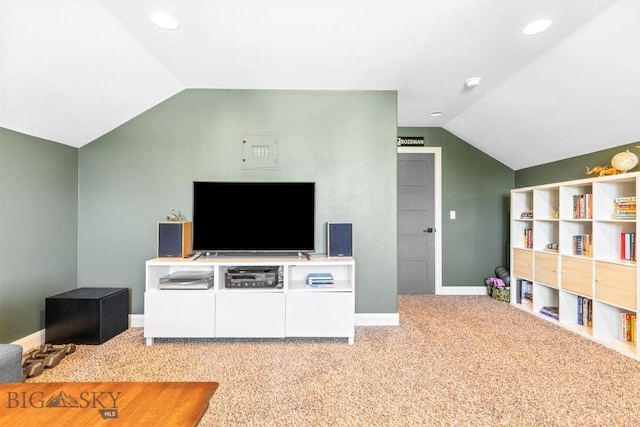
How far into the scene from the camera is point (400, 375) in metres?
2.15

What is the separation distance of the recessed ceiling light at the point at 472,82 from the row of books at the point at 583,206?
4.66 ft

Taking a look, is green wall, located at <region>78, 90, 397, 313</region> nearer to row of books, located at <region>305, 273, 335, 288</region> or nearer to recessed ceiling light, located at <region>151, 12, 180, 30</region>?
row of books, located at <region>305, 273, 335, 288</region>

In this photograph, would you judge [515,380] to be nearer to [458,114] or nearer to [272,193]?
[272,193]

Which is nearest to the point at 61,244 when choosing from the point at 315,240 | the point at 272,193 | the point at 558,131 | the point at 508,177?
the point at 272,193

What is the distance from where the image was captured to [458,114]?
393cm

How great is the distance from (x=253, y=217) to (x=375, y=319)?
1.53m

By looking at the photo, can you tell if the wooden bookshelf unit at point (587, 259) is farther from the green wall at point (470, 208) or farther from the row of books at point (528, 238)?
the green wall at point (470, 208)

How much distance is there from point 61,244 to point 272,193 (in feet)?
6.37

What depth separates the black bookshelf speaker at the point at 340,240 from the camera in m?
2.97

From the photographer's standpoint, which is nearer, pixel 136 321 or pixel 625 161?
pixel 625 161

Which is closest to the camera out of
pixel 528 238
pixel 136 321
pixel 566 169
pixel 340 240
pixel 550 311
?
pixel 340 240

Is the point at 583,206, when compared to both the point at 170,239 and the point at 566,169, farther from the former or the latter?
the point at 170,239

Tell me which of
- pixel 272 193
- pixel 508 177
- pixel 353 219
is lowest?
pixel 353 219

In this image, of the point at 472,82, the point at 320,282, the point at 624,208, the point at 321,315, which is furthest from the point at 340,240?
the point at 624,208
